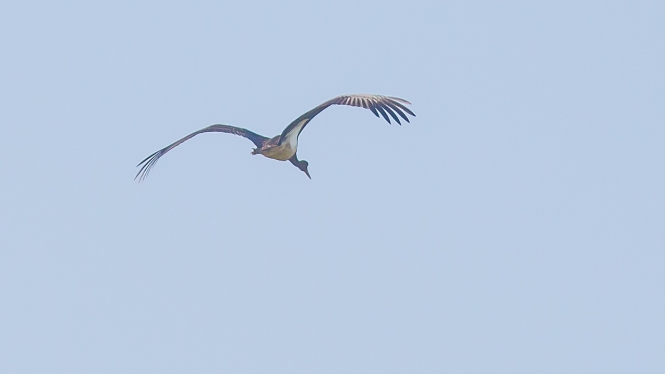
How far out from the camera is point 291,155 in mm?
31422

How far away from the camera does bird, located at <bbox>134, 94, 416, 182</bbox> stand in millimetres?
25844

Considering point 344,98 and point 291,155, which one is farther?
point 291,155

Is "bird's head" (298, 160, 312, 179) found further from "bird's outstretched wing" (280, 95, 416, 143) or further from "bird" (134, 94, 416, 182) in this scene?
"bird's outstretched wing" (280, 95, 416, 143)

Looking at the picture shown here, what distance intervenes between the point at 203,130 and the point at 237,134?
954 millimetres

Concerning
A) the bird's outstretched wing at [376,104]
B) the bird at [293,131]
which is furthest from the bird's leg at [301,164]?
the bird's outstretched wing at [376,104]

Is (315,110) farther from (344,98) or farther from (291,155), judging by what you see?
(291,155)

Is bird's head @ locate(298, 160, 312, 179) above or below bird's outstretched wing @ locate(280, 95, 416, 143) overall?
above

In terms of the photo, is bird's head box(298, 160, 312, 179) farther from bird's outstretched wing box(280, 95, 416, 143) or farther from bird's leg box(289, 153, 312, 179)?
bird's outstretched wing box(280, 95, 416, 143)

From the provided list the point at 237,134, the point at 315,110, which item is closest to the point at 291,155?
the point at 237,134

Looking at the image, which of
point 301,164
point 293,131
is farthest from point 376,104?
point 301,164

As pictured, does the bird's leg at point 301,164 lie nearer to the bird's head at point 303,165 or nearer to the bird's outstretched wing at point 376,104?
the bird's head at point 303,165

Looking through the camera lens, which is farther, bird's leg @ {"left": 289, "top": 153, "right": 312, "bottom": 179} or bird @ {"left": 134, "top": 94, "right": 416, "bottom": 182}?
bird's leg @ {"left": 289, "top": 153, "right": 312, "bottom": 179}

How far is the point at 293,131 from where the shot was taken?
29906 mm

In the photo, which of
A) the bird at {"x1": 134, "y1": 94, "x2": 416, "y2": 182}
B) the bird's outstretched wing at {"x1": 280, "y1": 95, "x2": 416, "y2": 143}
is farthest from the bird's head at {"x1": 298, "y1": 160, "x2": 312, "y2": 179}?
the bird's outstretched wing at {"x1": 280, "y1": 95, "x2": 416, "y2": 143}
